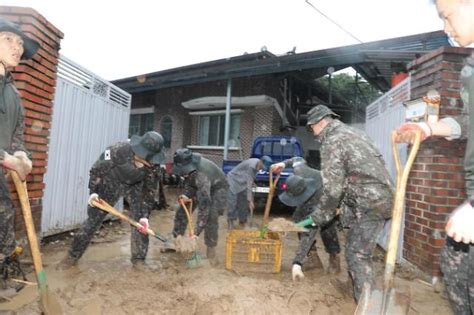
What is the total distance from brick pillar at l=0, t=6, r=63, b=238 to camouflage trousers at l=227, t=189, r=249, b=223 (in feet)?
11.2

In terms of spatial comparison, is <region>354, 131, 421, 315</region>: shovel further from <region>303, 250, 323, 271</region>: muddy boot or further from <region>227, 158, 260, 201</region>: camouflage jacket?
<region>227, 158, 260, 201</region>: camouflage jacket

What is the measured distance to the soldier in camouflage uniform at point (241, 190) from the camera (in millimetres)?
6977

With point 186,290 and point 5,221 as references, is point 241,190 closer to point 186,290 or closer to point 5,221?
point 186,290

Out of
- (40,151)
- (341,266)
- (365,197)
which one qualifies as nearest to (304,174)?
(341,266)

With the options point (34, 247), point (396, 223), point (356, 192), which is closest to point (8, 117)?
point (34, 247)

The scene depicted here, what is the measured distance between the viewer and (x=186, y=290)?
11.6 ft

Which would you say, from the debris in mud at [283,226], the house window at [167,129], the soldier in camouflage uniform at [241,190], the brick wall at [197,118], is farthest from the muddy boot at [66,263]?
the house window at [167,129]

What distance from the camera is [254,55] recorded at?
1284 centimetres

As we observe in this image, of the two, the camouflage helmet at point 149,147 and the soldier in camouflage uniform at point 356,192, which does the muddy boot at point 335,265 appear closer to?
the soldier in camouflage uniform at point 356,192

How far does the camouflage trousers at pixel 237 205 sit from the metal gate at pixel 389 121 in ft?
8.32

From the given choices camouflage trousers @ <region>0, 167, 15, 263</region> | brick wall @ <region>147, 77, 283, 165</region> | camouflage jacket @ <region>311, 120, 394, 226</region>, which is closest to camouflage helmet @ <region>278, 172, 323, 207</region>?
camouflage jacket @ <region>311, 120, 394, 226</region>

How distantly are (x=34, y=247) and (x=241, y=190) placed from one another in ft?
15.8

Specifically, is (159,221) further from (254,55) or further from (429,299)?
(254,55)

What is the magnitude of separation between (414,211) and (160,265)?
306 centimetres
